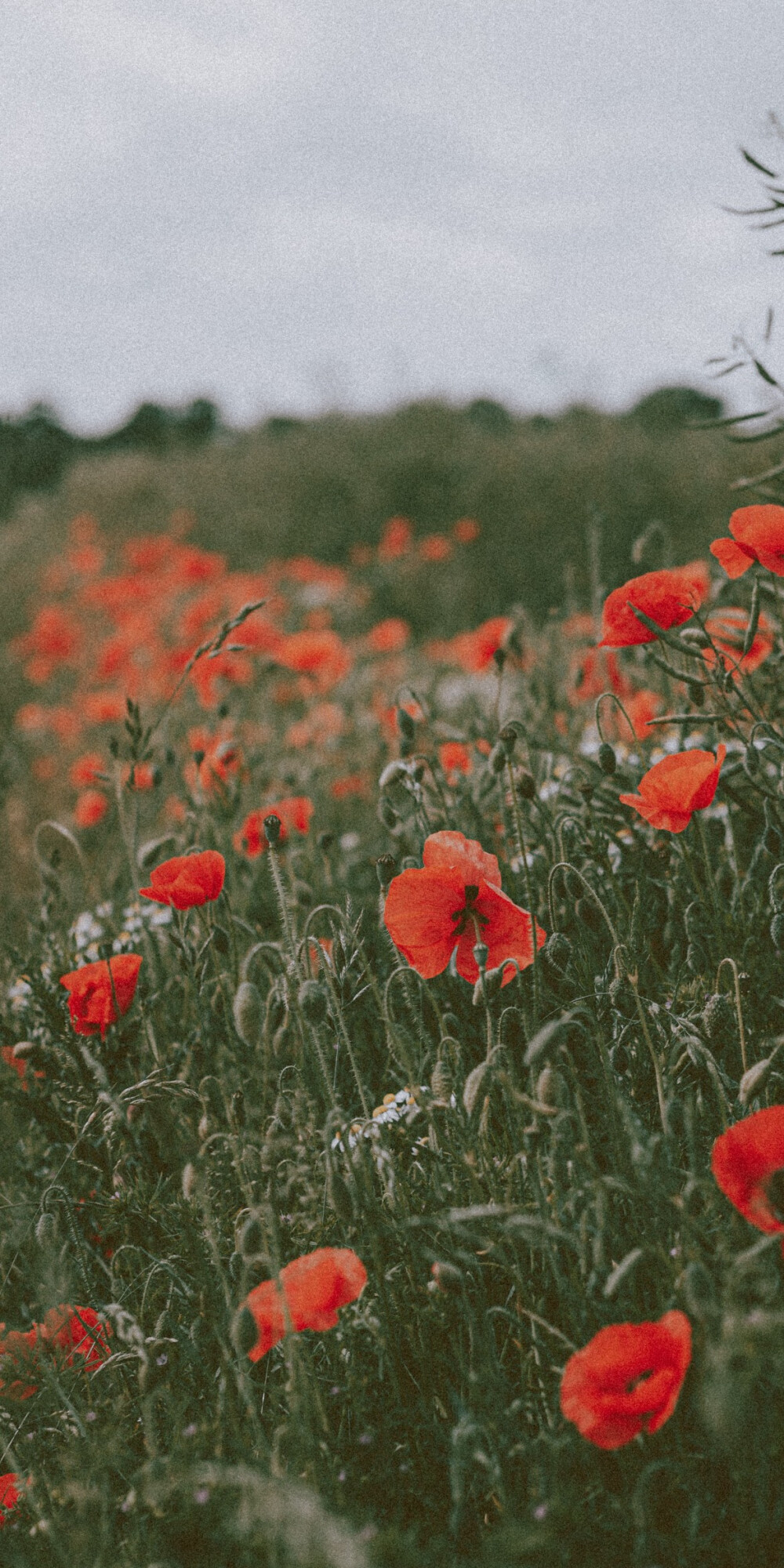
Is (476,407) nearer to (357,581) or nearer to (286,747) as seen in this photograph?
(357,581)

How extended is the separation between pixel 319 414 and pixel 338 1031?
41.2 ft

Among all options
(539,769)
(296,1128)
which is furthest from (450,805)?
(296,1128)

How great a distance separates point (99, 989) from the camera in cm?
161

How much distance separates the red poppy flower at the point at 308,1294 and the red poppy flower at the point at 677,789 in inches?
24.2

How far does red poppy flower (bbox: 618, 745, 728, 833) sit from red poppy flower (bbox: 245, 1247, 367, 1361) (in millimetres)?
616

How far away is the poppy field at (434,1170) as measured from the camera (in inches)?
40.8

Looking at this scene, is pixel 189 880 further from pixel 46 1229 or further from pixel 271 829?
pixel 46 1229

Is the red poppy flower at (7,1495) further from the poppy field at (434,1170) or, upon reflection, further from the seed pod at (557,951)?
the seed pod at (557,951)

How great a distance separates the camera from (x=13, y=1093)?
5.89 feet

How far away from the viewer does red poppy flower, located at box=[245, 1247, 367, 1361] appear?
42.9 inches

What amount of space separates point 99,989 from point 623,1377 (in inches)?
35.8

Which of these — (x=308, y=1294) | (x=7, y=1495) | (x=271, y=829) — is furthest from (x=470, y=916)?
(x=7, y=1495)

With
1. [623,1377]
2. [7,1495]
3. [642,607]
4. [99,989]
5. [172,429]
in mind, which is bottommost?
[7,1495]

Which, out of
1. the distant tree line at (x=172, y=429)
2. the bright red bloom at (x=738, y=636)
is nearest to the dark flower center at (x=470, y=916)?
the bright red bloom at (x=738, y=636)
